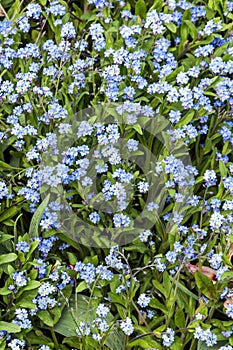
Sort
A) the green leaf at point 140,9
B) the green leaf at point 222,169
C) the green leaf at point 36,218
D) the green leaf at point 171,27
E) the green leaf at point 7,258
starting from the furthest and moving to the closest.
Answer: the green leaf at point 140,9
the green leaf at point 171,27
the green leaf at point 222,169
the green leaf at point 36,218
the green leaf at point 7,258

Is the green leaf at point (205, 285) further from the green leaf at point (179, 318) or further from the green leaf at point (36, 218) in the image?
the green leaf at point (36, 218)

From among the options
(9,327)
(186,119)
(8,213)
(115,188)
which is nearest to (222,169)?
(186,119)

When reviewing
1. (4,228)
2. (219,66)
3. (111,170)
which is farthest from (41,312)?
(219,66)

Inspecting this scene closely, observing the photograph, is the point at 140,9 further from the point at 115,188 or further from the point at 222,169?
the point at 115,188

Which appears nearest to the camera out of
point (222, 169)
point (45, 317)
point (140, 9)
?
point (45, 317)

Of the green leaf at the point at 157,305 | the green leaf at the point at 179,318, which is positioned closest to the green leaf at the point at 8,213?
the green leaf at the point at 157,305

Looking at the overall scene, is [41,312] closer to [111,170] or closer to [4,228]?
[4,228]
